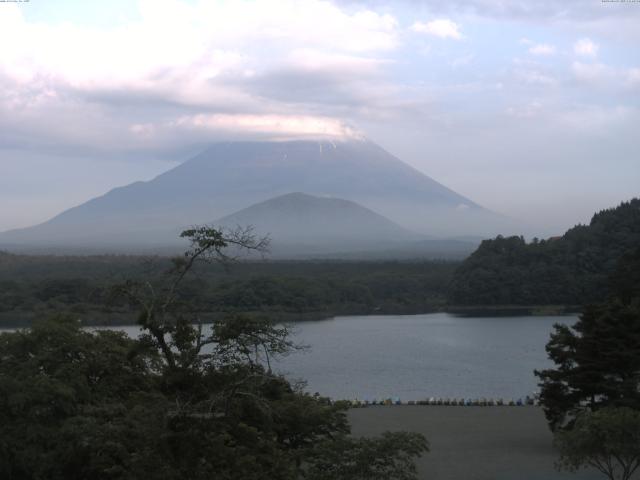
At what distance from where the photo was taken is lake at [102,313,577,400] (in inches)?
985

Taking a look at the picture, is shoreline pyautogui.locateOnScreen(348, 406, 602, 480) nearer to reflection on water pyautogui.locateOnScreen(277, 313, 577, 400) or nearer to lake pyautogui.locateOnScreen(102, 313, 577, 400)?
lake pyautogui.locateOnScreen(102, 313, 577, 400)

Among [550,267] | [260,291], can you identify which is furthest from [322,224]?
[260,291]

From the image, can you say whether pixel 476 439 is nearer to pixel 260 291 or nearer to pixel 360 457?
pixel 360 457

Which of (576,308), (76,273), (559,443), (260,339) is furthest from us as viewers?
(76,273)

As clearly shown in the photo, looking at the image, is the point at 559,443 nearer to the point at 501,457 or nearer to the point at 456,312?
the point at 501,457

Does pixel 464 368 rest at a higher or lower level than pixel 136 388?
lower

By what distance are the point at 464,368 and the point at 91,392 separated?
65.9 feet

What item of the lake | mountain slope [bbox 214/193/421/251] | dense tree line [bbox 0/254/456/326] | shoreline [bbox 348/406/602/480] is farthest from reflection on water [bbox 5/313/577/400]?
mountain slope [bbox 214/193/421/251]

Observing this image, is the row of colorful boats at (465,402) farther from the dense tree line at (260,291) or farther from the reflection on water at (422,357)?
the dense tree line at (260,291)

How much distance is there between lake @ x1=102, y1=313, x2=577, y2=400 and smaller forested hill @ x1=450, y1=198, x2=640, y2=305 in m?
6.47

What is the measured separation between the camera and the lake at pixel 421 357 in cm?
2502

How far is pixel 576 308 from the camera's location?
51.7 metres

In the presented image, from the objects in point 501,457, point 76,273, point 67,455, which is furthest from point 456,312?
point 67,455

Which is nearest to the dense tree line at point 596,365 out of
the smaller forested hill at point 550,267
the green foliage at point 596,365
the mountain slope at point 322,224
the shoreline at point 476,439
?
the green foliage at point 596,365
